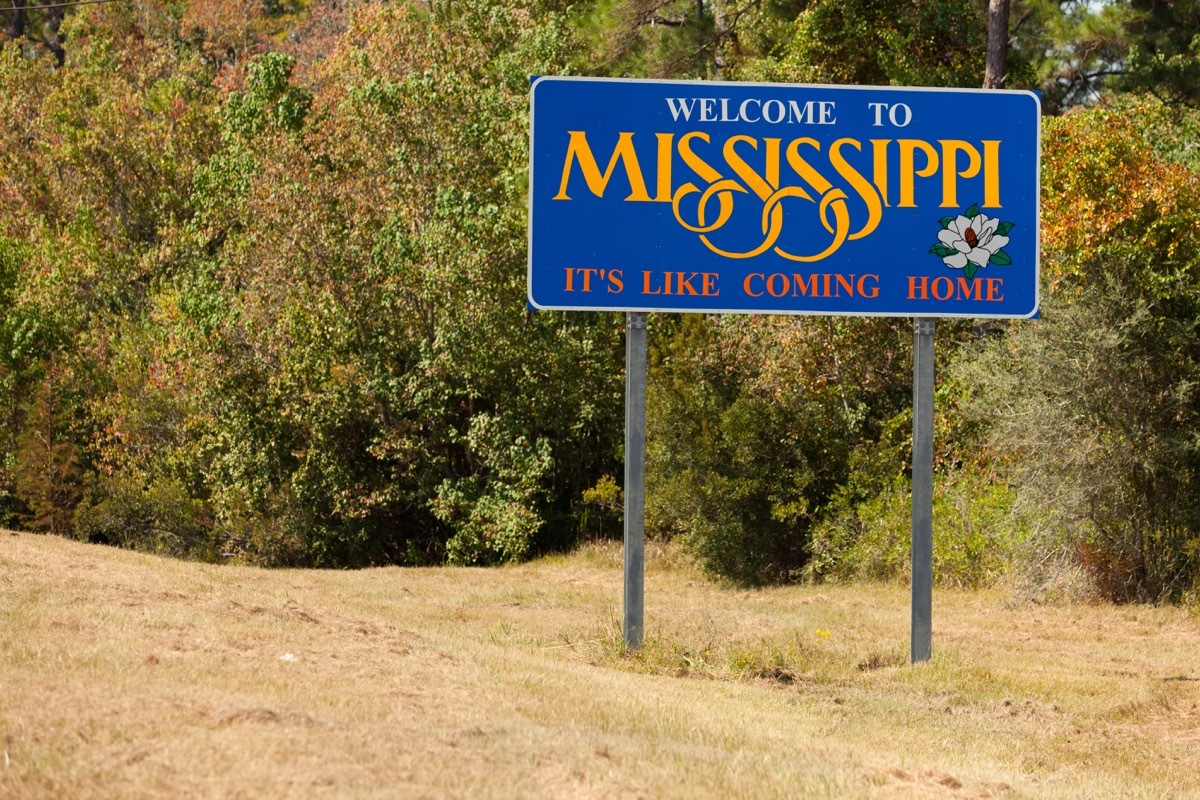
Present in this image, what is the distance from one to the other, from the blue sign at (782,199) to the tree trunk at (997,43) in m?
9.59

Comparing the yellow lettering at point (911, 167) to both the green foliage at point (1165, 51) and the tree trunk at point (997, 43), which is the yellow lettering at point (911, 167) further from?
the green foliage at point (1165, 51)

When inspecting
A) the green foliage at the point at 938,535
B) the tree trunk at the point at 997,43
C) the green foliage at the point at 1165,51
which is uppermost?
the green foliage at the point at 1165,51

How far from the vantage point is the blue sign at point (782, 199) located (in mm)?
10969

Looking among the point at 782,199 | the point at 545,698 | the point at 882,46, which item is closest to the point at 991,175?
the point at 782,199

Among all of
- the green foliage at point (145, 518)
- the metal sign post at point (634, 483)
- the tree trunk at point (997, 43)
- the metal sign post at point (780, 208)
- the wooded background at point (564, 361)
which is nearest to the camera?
the metal sign post at point (634, 483)

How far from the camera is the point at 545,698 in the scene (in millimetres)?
8047

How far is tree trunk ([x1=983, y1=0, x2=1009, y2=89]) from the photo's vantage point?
66.3ft

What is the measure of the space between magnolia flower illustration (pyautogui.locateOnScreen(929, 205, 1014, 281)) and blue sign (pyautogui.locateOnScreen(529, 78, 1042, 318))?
0.04 ft

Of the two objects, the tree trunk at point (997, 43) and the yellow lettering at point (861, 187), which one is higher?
the tree trunk at point (997, 43)

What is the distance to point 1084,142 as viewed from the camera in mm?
15766

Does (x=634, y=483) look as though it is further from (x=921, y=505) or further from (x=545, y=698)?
(x=545, y=698)

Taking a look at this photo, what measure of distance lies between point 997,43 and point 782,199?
425 inches

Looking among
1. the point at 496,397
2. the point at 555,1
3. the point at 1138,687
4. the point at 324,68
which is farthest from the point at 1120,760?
the point at 324,68

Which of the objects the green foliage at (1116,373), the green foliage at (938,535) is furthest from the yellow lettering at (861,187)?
the green foliage at (938,535)
